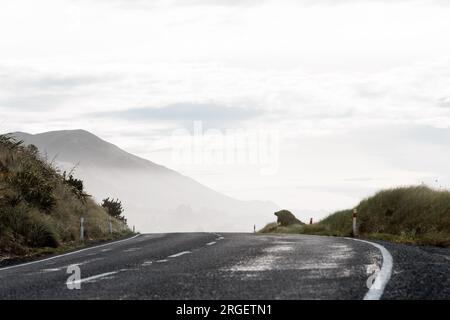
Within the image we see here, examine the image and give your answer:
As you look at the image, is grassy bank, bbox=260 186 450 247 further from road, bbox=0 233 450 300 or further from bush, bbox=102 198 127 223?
bush, bbox=102 198 127 223

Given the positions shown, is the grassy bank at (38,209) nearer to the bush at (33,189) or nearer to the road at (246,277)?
the bush at (33,189)

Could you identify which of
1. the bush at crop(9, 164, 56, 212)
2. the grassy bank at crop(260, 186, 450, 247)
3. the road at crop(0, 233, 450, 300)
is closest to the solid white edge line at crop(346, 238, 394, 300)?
the road at crop(0, 233, 450, 300)

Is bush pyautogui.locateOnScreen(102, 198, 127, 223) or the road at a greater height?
the road

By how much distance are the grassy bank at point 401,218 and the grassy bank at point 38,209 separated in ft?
34.3

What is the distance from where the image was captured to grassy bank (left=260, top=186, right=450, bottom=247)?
2158 centimetres

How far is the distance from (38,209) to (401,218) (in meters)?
14.5

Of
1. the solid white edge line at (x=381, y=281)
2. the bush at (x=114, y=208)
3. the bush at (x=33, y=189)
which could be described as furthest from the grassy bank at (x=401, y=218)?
the bush at (x=114, y=208)

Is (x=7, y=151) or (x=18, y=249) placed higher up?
(x=7, y=151)

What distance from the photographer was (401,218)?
2528 cm

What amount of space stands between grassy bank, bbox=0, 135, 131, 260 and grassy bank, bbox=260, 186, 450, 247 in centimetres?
1045
